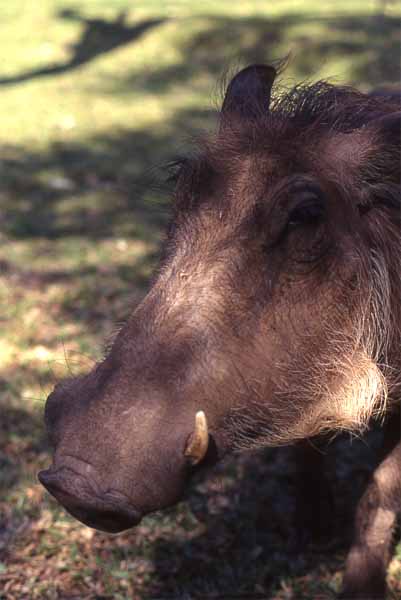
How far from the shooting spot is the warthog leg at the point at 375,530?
100 inches

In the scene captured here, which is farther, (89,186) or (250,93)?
(89,186)

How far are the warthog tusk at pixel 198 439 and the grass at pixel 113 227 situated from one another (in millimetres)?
796

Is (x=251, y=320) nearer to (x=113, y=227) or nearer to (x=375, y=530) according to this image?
(x=375, y=530)

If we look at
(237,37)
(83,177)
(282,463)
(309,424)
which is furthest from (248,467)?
(237,37)

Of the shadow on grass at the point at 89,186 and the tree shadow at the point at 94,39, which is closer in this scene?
the shadow on grass at the point at 89,186

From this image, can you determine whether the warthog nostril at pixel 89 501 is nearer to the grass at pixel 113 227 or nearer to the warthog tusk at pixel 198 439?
the warthog tusk at pixel 198 439

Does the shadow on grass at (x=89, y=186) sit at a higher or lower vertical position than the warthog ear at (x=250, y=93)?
lower

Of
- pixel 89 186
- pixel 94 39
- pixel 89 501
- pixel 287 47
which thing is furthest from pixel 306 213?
pixel 94 39

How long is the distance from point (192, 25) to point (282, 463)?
10.8m

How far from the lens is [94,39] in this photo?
13.6 meters

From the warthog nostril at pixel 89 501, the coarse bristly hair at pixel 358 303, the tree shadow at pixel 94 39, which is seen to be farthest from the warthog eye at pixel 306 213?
the tree shadow at pixel 94 39

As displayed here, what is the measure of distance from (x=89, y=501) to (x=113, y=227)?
4.82 metres

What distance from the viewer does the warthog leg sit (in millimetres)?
2541

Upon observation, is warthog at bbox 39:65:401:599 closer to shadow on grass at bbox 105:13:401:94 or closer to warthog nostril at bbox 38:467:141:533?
warthog nostril at bbox 38:467:141:533
